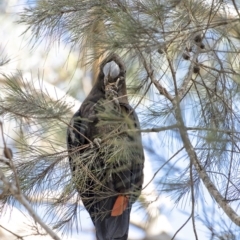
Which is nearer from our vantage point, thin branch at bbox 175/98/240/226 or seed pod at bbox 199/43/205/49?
thin branch at bbox 175/98/240/226

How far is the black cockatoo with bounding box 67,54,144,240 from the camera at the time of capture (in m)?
1.28

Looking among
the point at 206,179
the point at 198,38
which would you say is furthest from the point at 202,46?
the point at 206,179

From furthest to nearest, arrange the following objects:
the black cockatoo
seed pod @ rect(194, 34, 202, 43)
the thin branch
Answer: seed pod @ rect(194, 34, 202, 43) → the black cockatoo → the thin branch

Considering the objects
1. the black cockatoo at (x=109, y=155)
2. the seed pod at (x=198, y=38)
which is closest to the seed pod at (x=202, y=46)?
the seed pod at (x=198, y=38)

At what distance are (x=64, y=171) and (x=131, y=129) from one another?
0.33 metres

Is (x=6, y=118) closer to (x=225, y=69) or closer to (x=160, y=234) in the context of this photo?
(x=225, y=69)

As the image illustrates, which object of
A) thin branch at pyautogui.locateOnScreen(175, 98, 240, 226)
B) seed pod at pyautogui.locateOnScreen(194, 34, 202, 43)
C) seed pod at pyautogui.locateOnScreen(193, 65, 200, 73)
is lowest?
thin branch at pyautogui.locateOnScreen(175, 98, 240, 226)

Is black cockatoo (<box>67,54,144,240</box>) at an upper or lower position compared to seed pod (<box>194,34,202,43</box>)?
lower

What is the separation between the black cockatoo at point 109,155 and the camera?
4.21 feet

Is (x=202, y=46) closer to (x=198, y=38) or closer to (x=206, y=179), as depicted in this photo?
(x=198, y=38)

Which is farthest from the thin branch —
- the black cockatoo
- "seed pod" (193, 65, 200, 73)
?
"seed pod" (193, 65, 200, 73)

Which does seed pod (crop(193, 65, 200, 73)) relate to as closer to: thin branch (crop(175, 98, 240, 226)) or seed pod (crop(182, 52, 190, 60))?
seed pod (crop(182, 52, 190, 60))

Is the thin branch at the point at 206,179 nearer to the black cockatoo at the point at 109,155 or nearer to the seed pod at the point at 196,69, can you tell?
the black cockatoo at the point at 109,155

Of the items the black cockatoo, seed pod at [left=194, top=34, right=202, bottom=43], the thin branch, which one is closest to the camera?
Answer: the thin branch
